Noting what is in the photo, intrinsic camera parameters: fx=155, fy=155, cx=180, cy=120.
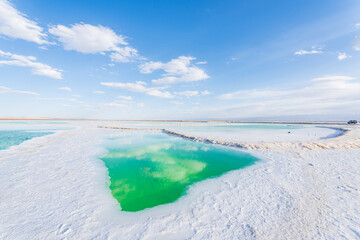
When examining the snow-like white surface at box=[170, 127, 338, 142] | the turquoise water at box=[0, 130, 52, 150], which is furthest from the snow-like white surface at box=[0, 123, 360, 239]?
the snow-like white surface at box=[170, 127, 338, 142]

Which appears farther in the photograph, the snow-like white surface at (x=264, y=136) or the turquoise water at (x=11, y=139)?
the snow-like white surface at (x=264, y=136)

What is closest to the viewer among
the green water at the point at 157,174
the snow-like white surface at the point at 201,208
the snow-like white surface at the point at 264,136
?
the snow-like white surface at the point at 201,208

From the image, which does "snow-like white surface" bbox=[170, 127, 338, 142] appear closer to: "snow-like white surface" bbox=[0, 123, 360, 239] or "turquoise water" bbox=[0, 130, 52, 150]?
"snow-like white surface" bbox=[0, 123, 360, 239]

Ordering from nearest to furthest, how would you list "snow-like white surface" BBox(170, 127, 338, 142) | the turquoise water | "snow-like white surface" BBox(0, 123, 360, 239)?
"snow-like white surface" BBox(0, 123, 360, 239), the turquoise water, "snow-like white surface" BBox(170, 127, 338, 142)

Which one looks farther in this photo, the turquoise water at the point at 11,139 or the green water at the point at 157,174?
the turquoise water at the point at 11,139

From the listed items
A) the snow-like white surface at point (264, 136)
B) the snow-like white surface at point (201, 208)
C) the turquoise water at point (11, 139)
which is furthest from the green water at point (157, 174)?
the turquoise water at point (11, 139)

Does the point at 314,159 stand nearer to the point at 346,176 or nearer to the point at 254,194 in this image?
the point at 346,176

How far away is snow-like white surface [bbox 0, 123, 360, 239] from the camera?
3.35 metres

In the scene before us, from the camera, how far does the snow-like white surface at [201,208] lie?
3350mm

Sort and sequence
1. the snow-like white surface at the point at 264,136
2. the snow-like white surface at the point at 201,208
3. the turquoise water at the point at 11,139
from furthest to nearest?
the snow-like white surface at the point at 264,136
the turquoise water at the point at 11,139
the snow-like white surface at the point at 201,208

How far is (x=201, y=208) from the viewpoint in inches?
170

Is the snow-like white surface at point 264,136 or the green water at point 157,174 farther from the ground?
the snow-like white surface at point 264,136

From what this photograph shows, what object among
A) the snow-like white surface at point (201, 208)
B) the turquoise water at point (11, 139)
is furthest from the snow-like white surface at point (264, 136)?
the turquoise water at point (11, 139)

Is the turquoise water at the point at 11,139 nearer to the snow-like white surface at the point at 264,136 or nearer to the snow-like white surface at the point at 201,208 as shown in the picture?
the snow-like white surface at the point at 201,208
